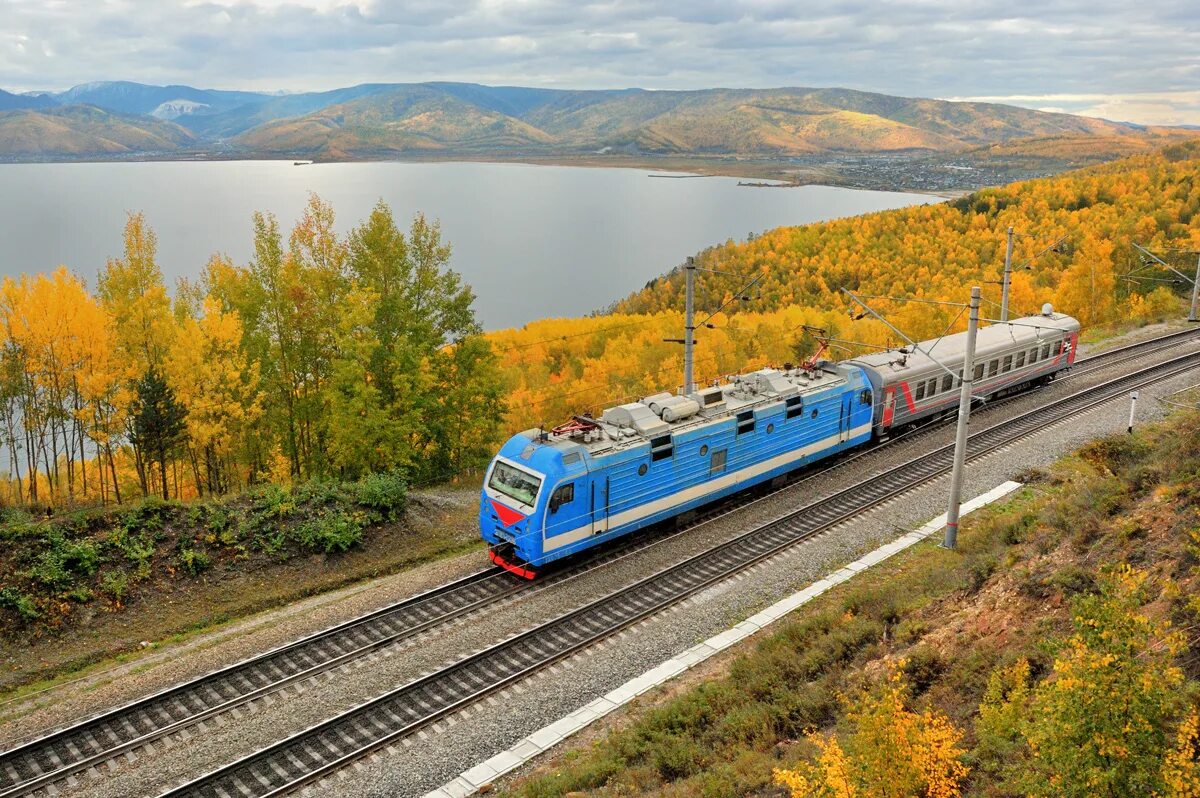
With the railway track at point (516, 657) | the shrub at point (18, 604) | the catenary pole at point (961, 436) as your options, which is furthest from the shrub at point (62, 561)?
the catenary pole at point (961, 436)

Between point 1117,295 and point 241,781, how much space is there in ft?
216

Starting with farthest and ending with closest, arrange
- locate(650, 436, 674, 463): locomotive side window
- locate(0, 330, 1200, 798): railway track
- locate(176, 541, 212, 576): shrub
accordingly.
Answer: locate(650, 436, 674, 463): locomotive side window, locate(176, 541, 212, 576): shrub, locate(0, 330, 1200, 798): railway track

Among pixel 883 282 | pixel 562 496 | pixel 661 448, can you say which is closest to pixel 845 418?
pixel 661 448

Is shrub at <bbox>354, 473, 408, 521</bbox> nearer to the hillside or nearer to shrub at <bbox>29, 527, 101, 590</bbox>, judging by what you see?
shrub at <bbox>29, 527, 101, 590</bbox>

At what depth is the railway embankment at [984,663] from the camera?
6.72 m

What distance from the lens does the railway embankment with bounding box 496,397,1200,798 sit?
6719 mm

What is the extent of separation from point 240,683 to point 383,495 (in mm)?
8178

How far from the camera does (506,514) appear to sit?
19.7m

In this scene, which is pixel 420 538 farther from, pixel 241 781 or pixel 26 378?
pixel 26 378

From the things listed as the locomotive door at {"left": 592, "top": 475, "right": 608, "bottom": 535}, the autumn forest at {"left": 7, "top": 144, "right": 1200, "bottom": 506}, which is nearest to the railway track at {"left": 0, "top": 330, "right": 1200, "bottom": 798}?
the locomotive door at {"left": 592, "top": 475, "right": 608, "bottom": 535}

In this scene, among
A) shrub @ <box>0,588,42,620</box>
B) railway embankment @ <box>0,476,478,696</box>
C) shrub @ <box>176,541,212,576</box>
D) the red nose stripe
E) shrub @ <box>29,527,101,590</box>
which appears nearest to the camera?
shrub @ <box>0,588,42,620</box>

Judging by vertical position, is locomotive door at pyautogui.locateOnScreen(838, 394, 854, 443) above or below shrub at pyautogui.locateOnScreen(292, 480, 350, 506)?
above

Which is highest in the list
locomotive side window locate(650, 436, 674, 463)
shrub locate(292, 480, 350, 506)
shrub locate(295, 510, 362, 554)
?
locomotive side window locate(650, 436, 674, 463)

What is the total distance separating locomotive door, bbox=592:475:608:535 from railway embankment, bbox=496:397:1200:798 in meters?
5.33
